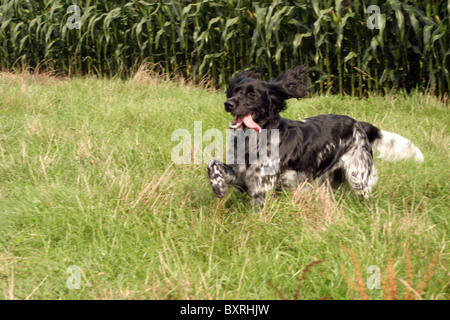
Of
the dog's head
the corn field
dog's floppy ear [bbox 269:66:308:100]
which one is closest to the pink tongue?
the dog's head

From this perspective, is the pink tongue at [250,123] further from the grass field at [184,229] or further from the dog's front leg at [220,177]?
the grass field at [184,229]

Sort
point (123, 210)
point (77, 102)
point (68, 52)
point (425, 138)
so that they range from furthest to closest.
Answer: point (68, 52) < point (77, 102) < point (425, 138) < point (123, 210)

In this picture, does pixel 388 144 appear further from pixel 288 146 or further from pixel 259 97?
pixel 259 97

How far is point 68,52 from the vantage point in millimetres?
10070

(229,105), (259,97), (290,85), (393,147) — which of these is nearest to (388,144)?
(393,147)

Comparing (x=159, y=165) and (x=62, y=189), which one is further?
(x=159, y=165)

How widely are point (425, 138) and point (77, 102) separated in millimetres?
4151

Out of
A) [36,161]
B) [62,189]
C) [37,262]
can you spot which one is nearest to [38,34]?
[36,161]

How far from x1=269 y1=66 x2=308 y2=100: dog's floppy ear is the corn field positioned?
299 cm

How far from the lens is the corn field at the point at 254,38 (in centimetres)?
698

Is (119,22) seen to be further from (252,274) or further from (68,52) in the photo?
(252,274)

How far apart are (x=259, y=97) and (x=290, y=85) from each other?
1.27 feet

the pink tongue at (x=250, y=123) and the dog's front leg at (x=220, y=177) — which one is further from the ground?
the pink tongue at (x=250, y=123)

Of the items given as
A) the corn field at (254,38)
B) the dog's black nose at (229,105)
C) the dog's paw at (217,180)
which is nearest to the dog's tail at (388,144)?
the dog's black nose at (229,105)
